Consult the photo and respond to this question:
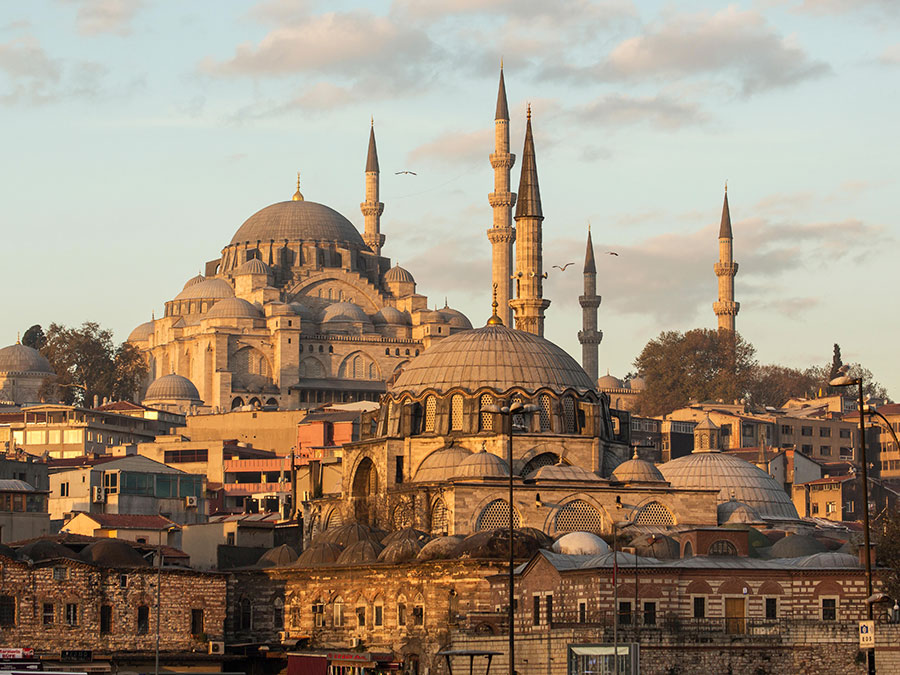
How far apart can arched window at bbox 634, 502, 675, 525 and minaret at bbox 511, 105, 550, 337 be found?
1921 centimetres

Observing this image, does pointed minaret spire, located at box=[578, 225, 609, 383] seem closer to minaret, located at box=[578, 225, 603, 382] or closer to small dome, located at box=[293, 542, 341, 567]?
minaret, located at box=[578, 225, 603, 382]

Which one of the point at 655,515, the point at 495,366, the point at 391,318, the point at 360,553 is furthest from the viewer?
the point at 391,318

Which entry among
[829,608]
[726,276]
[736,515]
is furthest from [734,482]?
[726,276]

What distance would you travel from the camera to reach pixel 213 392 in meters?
108

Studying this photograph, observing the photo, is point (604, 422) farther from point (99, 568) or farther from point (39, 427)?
point (39, 427)

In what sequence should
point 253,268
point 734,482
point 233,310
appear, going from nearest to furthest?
point 734,482 → point 233,310 → point 253,268

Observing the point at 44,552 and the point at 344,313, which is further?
the point at 344,313

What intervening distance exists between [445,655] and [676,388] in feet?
226

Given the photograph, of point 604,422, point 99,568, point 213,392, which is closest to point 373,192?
point 213,392

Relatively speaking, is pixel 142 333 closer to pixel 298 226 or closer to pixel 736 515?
pixel 298 226

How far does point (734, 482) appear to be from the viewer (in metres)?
61.3

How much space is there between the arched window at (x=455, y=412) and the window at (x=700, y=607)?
1298cm

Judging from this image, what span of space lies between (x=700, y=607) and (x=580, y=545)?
13.1 feet

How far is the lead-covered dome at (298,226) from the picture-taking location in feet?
391
